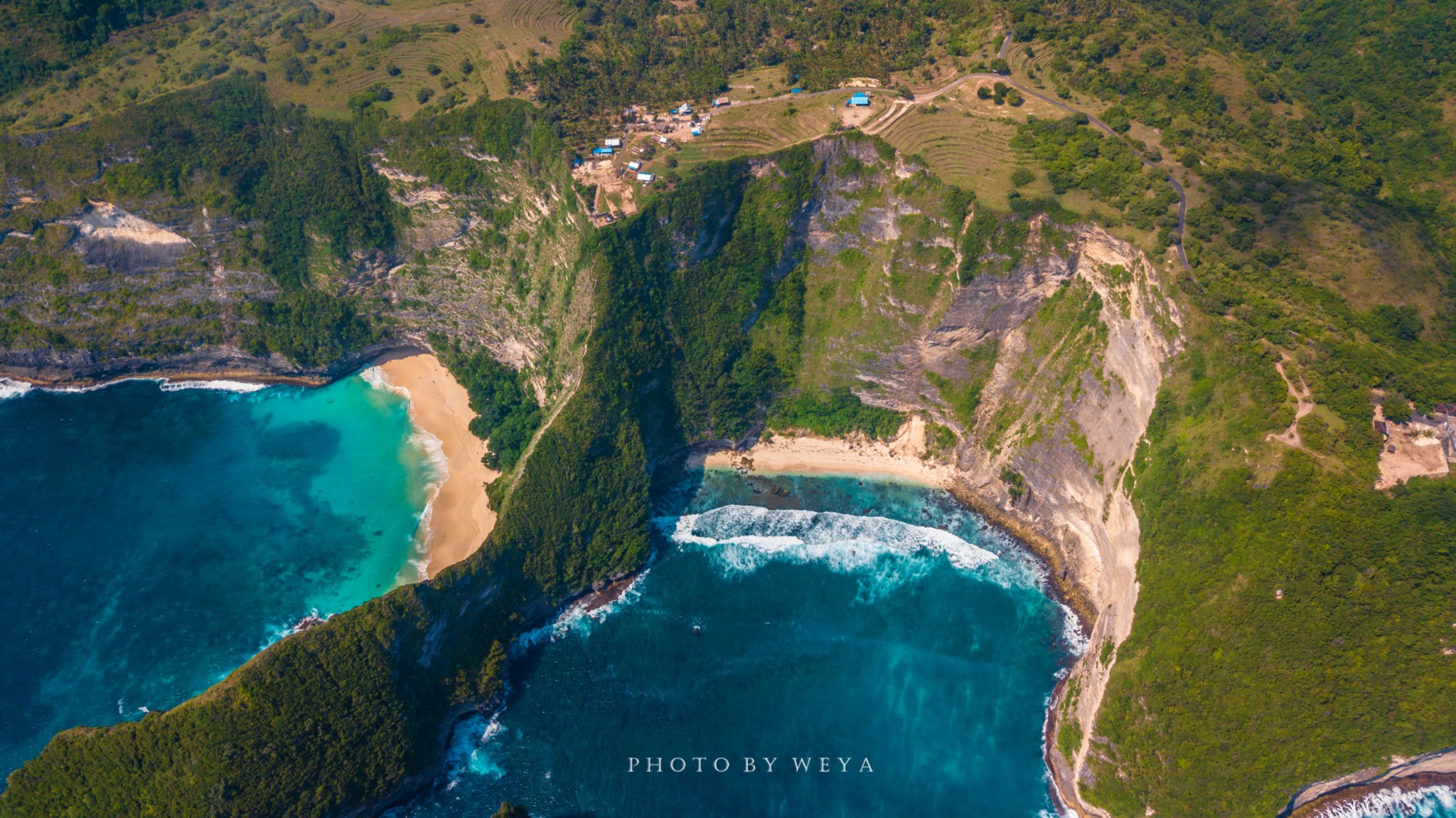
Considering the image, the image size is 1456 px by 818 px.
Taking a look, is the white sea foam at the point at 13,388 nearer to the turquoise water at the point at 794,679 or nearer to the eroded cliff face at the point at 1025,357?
the turquoise water at the point at 794,679

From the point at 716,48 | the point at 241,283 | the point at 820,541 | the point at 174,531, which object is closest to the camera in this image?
the point at 174,531

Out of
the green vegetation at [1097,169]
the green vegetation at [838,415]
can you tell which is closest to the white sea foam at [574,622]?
the green vegetation at [838,415]

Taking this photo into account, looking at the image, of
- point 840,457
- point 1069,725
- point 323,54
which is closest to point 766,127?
point 840,457

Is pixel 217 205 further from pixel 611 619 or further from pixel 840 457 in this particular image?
pixel 840 457

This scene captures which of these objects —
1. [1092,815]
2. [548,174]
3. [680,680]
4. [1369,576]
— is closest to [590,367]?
[548,174]

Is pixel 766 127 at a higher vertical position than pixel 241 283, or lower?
higher

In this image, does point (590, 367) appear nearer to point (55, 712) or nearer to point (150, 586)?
point (150, 586)
